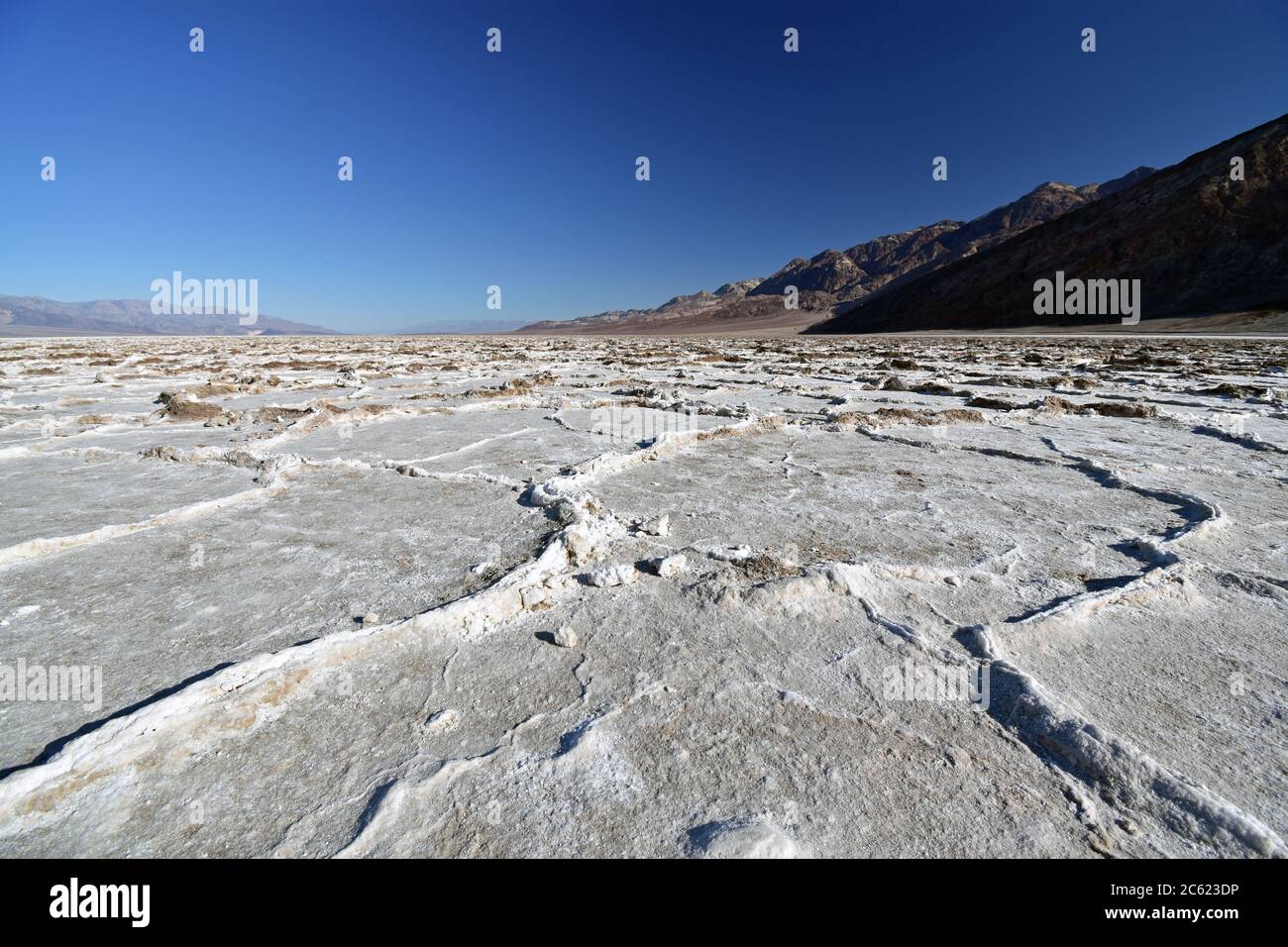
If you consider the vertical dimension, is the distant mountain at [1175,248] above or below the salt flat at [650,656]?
above

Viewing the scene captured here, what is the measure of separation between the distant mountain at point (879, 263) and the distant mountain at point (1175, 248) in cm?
3294

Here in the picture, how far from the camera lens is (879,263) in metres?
116

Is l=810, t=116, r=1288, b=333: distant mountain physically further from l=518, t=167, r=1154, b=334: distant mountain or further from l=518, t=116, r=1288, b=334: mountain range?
l=518, t=167, r=1154, b=334: distant mountain

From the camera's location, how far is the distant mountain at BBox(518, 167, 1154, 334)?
3767 inches

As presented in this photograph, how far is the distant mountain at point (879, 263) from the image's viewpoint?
314ft

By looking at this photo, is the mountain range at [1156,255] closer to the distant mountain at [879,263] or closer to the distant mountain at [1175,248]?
the distant mountain at [1175,248]

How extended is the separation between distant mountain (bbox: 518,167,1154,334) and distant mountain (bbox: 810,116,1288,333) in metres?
32.9

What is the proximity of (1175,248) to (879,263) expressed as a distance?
78.7 m

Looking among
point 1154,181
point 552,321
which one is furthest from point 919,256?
point 552,321

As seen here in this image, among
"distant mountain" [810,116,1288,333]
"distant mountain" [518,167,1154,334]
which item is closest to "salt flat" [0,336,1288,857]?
"distant mountain" [810,116,1288,333]

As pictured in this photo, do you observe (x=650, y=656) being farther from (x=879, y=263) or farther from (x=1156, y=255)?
(x=879, y=263)

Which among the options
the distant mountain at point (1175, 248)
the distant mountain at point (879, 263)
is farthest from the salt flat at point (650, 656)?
the distant mountain at point (879, 263)
